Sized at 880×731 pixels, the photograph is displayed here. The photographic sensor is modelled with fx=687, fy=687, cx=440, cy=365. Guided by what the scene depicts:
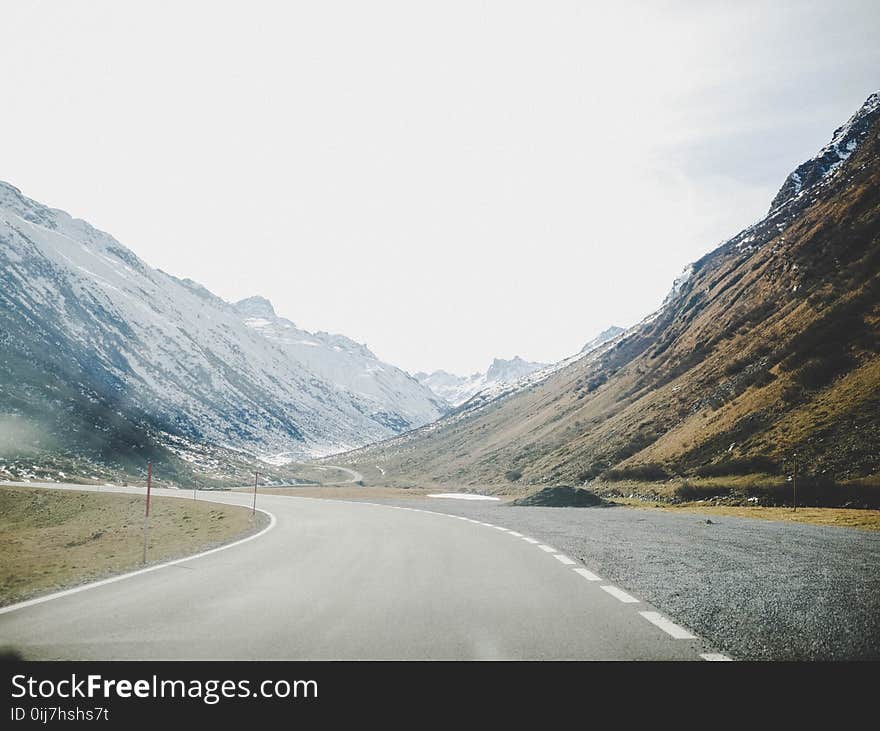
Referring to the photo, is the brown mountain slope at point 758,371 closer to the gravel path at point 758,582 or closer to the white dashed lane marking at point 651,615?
the gravel path at point 758,582

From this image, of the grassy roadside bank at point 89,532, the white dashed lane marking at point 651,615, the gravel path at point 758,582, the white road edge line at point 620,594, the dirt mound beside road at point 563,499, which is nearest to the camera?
the white dashed lane marking at point 651,615

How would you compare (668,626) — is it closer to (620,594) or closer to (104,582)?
(620,594)

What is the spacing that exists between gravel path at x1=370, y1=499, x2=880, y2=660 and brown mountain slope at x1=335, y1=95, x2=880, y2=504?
30013mm

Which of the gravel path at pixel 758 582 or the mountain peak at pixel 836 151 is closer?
the gravel path at pixel 758 582

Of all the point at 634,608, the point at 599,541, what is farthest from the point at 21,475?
the point at 634,608

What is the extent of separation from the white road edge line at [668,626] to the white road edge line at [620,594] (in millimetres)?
781

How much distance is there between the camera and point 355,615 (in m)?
7.60

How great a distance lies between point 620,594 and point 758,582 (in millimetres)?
2062


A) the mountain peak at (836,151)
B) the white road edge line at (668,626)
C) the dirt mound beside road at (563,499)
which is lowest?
the dirt mound beside road at (563,499)

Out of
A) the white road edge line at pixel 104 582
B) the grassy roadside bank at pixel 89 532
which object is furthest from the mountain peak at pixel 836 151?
the white road edge line at pixel 104 582

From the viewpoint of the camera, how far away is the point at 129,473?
342ft

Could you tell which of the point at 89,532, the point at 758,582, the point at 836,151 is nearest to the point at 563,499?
the point at 89,532

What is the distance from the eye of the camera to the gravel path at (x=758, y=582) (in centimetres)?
623
